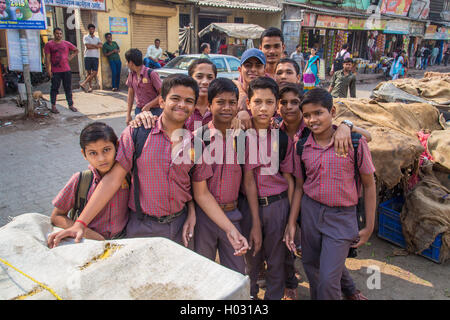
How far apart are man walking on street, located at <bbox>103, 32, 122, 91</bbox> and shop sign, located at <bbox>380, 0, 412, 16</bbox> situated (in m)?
17.9

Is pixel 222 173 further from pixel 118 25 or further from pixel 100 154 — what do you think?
pixel 118 25

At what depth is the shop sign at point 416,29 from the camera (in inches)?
896

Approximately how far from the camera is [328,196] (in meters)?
2.24

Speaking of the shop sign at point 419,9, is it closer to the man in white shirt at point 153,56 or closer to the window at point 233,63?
the window at point 233,63

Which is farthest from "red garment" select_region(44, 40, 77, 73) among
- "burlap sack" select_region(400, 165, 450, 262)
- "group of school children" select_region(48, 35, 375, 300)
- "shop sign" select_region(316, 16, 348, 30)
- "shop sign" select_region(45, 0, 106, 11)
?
"shop sign" select_region(316, 16, 348, 30)

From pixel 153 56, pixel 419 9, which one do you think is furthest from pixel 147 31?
pixel 419 9

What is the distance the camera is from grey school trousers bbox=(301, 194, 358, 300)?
220 centimetres

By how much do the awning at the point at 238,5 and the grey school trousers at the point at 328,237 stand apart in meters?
12.8

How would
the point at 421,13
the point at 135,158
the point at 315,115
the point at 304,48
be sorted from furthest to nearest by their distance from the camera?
1. the point at 421,13
2. the point at 304,48
3. the point at 315,115
4. the point at 135,158

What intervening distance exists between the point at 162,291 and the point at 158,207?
832 mm

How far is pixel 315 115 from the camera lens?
2270 mm

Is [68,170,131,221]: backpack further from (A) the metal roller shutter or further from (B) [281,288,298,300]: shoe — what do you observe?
(A) the metal roller shutter

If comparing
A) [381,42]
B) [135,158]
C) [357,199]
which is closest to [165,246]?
[135,158]
